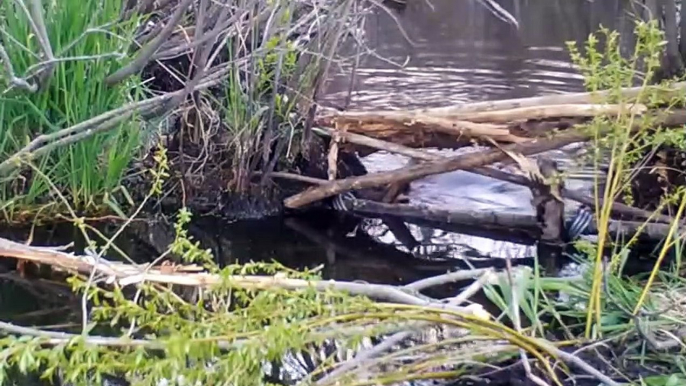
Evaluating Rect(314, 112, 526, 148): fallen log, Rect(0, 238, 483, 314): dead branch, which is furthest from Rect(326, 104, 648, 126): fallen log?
Rect(0, 238, 483, 314): dead branch

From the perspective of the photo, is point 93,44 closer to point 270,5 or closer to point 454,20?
point 270,5

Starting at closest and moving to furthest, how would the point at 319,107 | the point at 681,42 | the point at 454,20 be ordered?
1. the point at 681,42
2. the point at 319,107
3. the point at 454,20

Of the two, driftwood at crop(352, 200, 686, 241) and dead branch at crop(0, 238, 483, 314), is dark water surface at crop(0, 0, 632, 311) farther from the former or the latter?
dead branch at crop(0, 238, 483, 314)

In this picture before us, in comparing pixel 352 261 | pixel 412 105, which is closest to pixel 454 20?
pixel 412 105

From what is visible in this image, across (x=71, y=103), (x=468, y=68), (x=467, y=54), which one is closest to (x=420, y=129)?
(x=71, y=103)

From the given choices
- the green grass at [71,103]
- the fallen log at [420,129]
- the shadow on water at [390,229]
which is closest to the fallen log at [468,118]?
the fallen log at [420,129]

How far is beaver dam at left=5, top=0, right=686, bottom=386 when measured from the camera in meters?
2.66

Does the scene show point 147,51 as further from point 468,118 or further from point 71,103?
point 468,118

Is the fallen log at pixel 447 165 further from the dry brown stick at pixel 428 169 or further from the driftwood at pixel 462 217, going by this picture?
the driftwood at pixel 462 217

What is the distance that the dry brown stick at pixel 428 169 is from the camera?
12.3 feet

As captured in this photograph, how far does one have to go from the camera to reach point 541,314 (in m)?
2.87

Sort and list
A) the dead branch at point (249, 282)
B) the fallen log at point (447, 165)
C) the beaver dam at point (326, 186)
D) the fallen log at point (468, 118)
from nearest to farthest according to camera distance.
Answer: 1. the dead branch at point (249, 282)
2. the beaver dam at point (326, 186)
3. the fallen log at point (447, 165)
4. the fallen log at point (468, 118)

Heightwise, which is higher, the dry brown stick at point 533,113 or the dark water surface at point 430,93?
the dry brown stick at point 533,113

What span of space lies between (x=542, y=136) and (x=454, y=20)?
7614 mm
